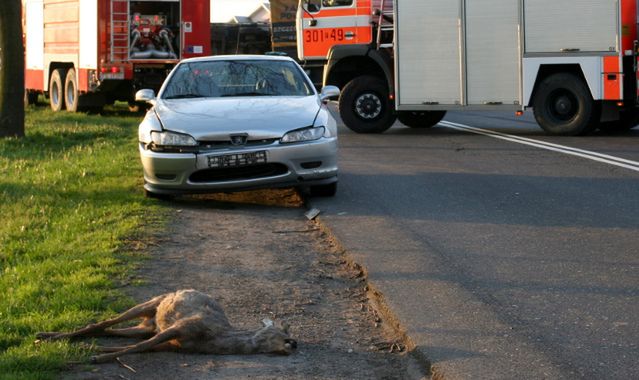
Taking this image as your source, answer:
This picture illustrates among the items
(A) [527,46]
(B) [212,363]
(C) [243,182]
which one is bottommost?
(B) [212,363]

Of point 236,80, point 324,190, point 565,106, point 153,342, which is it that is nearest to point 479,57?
point 565,106

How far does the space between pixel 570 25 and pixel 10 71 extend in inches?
348

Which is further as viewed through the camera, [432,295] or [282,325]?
[432,295]

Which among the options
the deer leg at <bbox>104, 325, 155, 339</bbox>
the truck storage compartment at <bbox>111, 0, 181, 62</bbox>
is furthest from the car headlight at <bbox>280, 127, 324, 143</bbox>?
the truck storage compartment at <bbox>111, 0, 181, 62</bbox>

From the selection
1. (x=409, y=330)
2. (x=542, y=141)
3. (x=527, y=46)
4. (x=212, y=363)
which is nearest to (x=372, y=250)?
(x=409, y=330)

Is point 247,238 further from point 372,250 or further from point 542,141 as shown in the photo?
point 542,141

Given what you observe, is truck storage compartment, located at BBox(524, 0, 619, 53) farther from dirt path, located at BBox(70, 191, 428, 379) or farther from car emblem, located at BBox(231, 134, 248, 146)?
car emblem, located at BBox(231, 134, 248, 146)

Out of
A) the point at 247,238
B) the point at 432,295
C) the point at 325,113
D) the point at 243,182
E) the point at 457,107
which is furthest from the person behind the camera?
the point at 457,107

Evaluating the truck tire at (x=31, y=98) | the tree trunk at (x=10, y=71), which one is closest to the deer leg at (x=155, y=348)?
the tree trunk at (x=10, y=71)

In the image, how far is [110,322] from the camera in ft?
19.4

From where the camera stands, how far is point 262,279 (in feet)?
24.9

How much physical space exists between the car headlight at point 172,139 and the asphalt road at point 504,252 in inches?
53.5

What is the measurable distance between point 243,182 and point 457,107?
9.36 meters

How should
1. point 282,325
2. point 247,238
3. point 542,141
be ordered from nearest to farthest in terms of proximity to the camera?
1. point 282,325
2. point 247,238
3. point 542,141
